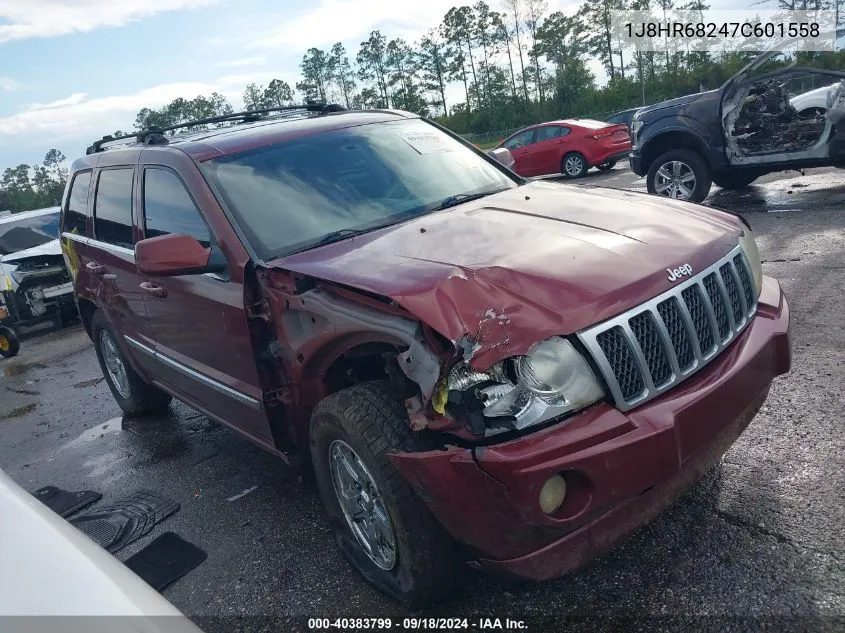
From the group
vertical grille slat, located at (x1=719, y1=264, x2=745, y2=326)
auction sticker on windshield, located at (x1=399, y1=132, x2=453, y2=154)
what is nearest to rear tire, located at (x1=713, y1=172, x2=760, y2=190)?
auction sticker on windshield, located at (x1=399, y1=132, x2=453, y2=154)

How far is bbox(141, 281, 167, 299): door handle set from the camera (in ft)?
12.8

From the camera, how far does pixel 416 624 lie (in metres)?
2.66

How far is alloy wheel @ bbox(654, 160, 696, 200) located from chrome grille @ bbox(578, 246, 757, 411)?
24.1 ft

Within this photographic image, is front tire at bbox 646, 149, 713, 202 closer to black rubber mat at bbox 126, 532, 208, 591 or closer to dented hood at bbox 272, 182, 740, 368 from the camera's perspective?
dented hood at bbox 272, 182, 740, 368

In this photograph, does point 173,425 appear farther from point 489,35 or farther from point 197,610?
point 489,35

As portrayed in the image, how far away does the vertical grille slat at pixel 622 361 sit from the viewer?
2305 mm

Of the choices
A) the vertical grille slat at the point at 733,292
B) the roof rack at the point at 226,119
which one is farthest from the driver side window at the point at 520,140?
the vertical grille slat at the point at 733,292

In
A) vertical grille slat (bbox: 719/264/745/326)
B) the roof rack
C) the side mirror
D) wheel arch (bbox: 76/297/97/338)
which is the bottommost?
wheel arch (bbox: 76/297/97/338)

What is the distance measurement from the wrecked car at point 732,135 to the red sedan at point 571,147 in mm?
6613

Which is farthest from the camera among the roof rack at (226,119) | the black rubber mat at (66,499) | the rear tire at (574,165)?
the rear tire at (574,165)

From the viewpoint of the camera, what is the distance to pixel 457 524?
2.27 m

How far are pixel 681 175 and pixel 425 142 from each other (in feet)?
21.7

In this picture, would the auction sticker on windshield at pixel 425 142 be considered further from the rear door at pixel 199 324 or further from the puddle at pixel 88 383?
the puddle at pixel 88 383

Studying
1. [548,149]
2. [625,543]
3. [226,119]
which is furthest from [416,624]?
[548,149]
